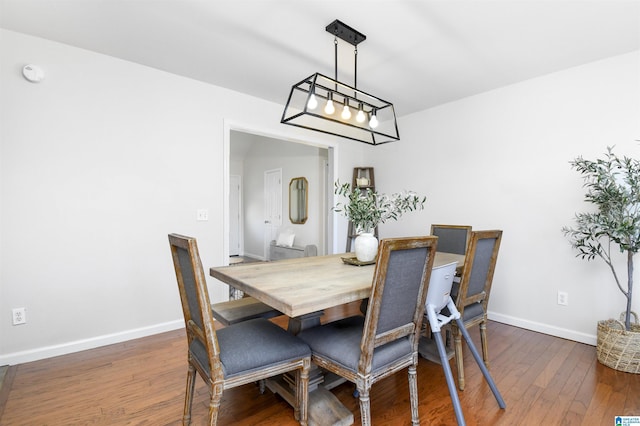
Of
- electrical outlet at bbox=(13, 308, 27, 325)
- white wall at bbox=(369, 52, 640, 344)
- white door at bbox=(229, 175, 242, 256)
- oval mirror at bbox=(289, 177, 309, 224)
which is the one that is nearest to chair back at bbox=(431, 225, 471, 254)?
white wall at bbox=(369, 52, 640, 344)

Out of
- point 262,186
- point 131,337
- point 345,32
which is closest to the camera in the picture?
point 345,32

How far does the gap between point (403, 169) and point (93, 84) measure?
11.2ft

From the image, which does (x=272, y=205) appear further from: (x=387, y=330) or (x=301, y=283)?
(x=387, y=330)

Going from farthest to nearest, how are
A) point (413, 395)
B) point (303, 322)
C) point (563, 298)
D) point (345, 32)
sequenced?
point (563, 298) < point (345, 32) < point (303, 322) < point (413, 395)

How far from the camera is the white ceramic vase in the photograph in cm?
210

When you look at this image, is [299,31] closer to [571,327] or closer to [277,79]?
[277,79]

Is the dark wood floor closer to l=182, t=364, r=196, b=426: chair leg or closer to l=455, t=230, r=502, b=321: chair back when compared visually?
l=182, t=364, r=196, b=426: chair leg

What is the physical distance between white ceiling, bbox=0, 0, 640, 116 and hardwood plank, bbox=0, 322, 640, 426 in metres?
2.42

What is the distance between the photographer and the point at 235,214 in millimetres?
7430

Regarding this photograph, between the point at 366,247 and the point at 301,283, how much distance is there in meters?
0.67

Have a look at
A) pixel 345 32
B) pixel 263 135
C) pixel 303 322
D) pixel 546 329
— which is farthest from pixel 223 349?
pixel 546 329

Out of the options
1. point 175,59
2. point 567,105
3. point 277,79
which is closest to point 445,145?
point 567,105

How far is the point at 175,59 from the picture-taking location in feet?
8.53

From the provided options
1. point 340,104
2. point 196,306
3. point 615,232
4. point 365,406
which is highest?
point 340,104
